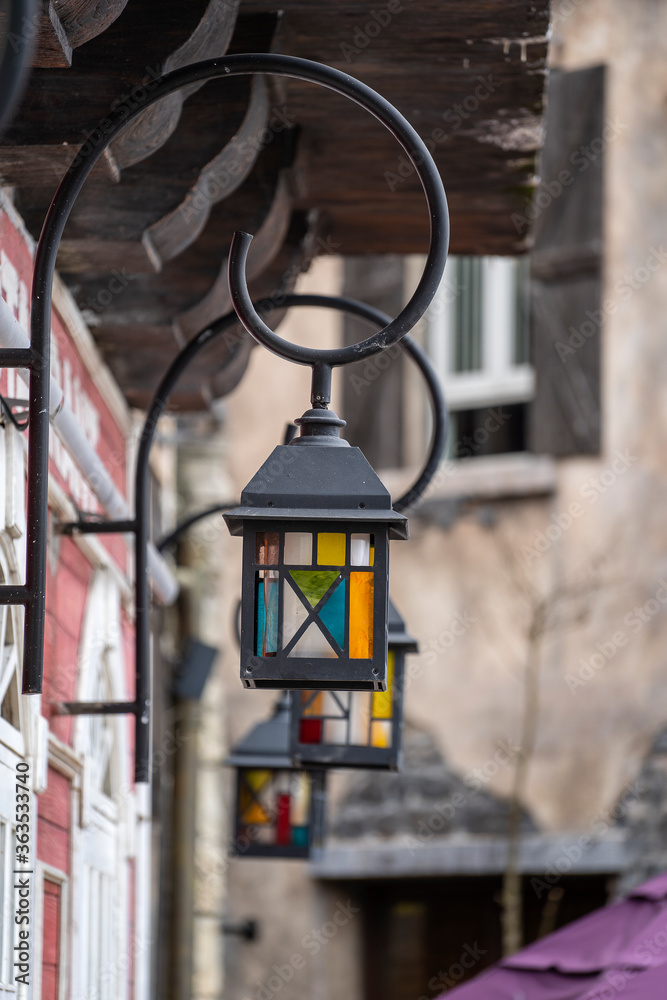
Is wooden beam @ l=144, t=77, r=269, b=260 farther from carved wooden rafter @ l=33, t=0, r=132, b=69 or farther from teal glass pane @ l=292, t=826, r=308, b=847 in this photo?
teal glass pane @ l=292, t=826, r=308, b=847

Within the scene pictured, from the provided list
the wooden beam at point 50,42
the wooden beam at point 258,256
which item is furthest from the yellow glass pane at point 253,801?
the wooden beam at point 50,42

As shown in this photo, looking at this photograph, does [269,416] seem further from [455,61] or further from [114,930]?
[455,61]

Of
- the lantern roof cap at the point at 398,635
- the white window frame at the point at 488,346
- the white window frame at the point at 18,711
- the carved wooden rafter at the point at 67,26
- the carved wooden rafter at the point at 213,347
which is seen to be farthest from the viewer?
the white window frame at the point at 488,346

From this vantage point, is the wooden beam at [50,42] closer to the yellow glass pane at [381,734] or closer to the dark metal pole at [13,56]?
the dark metal pole at [13,56]

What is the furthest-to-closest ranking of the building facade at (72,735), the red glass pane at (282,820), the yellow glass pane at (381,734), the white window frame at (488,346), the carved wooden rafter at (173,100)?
the white window frame at (488,346) < the red glass pane at (282,820) < the yellow glass pane at (381,734) < the building facade at (72,735) < the carved wooden rafter at (173,100)

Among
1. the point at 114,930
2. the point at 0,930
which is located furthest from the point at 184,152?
the point at 114,930

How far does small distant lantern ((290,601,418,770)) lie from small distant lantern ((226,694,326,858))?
1043 mm

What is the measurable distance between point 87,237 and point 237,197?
0.61 meters

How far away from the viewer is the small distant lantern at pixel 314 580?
248 centimetres

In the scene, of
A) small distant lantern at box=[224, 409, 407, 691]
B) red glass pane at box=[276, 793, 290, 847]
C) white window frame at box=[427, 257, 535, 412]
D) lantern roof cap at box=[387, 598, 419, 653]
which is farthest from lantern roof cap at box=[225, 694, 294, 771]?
white window frame at box=[427, 257, 535, 412]

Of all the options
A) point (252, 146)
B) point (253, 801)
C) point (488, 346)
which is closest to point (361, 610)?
point (252, 146)

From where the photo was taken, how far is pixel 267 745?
5250 mm

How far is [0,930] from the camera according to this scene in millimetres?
3201

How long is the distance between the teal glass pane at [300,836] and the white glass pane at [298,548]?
3.12 meters
